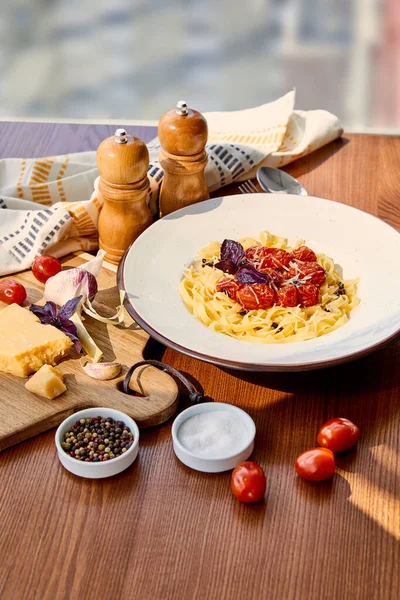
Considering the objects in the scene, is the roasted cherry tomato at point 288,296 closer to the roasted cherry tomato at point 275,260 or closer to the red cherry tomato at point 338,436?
the roasted cherry tomato at point 275,260

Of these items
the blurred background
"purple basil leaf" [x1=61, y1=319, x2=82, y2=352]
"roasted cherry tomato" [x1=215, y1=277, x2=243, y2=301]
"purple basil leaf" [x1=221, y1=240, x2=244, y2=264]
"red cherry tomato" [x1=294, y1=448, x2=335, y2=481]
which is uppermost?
"purple basil leaf" [x1=221, y1=240, x2=244, y2=264]

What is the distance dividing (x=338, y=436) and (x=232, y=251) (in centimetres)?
69

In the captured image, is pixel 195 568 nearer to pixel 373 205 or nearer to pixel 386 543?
pixel 386 543

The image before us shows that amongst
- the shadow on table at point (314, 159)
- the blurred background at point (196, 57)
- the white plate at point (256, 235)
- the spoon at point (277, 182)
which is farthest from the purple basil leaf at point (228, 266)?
the blurred background at point (196, 57)

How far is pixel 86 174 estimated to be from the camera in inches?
105

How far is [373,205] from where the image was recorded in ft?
8.78

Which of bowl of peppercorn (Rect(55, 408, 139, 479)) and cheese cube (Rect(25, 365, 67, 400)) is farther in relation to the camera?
cheese cube (Rect(25, 365, 67, 400))

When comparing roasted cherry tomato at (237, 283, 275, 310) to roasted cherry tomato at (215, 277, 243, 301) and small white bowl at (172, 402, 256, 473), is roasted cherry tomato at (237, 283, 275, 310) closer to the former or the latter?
roasted cherry tomato at (215, 277, 243, 301)

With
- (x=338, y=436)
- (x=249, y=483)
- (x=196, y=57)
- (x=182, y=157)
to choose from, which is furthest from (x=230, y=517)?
(x=196, y=57)

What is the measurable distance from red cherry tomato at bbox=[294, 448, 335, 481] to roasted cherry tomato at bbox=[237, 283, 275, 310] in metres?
0.49

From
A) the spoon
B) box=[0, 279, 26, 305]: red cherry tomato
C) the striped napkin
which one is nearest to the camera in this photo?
box=[0, 279, 26, 305]: red cherry tomato

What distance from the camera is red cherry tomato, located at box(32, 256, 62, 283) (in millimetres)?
2268

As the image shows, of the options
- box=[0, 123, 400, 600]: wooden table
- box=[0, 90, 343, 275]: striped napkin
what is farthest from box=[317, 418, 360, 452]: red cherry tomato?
box=[0, 90, 343, 275]: striped napkin

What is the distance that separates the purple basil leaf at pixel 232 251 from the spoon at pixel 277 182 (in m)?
0.56
